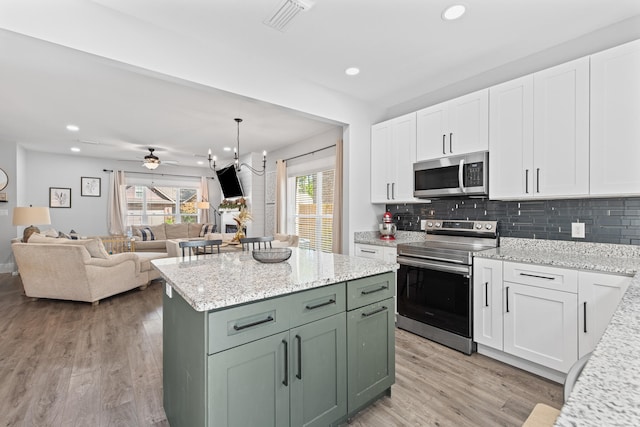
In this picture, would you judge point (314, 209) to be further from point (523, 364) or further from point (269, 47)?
point (523, 364)

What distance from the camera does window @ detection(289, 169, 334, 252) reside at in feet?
17.4

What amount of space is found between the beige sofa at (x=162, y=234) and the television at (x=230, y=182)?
131 cm

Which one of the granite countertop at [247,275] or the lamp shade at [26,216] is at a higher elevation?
the lamp shade at [26,216]

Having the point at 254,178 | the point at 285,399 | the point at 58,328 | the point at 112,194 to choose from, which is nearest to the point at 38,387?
the point at 58,328

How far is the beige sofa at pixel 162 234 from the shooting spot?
23.2 feet

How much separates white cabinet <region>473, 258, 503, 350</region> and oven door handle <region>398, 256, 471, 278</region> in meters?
0.09

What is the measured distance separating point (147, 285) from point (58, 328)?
5.85 ft

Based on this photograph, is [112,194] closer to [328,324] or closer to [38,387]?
[38,387]

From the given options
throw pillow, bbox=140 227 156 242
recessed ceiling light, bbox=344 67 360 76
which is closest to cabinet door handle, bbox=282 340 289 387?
recessed ceiling light, bbox=344 67 360 76

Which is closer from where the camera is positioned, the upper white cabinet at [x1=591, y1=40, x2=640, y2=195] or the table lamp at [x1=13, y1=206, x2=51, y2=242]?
the upper white cabinet at [x1=591, y1=40, x2=640, y2=195]

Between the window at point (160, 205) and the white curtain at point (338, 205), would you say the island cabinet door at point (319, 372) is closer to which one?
the white curtain at point (338, 205)

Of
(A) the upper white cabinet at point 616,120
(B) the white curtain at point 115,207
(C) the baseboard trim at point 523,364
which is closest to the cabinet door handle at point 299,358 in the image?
(C) the baseboard trim at point 523,364

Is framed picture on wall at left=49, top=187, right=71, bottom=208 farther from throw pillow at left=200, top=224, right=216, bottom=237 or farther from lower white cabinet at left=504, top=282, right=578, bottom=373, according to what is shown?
lower white cabinet at left=504, top=282, right=578, bottom=373

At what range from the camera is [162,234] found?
788cm
